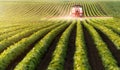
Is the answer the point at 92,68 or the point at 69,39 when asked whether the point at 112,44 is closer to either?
the point at 69,39

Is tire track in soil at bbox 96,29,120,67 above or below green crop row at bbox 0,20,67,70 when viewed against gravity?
below

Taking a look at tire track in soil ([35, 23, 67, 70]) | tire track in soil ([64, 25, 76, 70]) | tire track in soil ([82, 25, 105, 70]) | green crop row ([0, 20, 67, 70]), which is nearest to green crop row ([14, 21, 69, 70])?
tire track in soil ([35, 23, 67, 70])

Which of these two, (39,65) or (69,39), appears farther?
(69,39)

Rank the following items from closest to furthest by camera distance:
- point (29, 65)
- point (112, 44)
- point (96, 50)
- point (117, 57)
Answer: point (29, 65)
point (117, 57)
point (96, 50)
point (112, 44)

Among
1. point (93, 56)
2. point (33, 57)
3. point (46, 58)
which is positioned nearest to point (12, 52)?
point (33, 57)

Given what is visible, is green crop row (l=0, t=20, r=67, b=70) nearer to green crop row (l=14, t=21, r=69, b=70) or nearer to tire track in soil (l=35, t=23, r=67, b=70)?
green crop row (l=14, t=21, r=69, b=70)

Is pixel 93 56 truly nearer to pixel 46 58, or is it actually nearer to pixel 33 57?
pixel 46 58

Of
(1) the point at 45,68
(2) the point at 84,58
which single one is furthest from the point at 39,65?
(2) the point at 84,58

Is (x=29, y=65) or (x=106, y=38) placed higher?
(x=29, y=65)

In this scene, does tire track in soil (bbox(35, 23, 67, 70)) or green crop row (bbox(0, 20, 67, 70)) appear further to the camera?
green crop row (bbox(0, 20, 67, 70))

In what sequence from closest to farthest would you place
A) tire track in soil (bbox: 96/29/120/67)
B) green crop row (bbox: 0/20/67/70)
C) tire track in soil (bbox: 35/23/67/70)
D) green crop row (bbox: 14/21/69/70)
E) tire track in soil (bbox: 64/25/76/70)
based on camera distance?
green crop row (bbox: 14/21/69/70) → tire track in soil (bbox: 64/25/76/70) → tire track in soil (bbox: 35/23/67/70) → green crop row (bbox: 0/20/67/70) → tire track in soil (bbox: 96/29/120/67)

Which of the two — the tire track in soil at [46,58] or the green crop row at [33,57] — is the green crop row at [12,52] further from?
the tire track in soil at [46,58]

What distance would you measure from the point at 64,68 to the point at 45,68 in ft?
3.81

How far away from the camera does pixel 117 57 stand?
62.5ft
